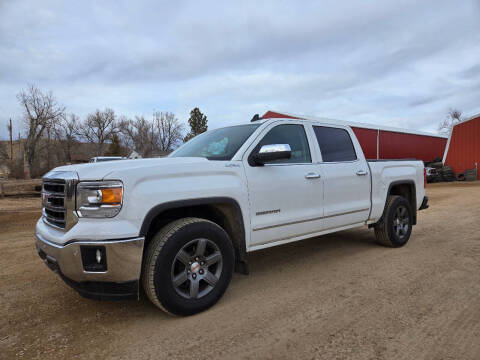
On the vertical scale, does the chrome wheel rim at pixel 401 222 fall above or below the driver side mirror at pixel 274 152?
below

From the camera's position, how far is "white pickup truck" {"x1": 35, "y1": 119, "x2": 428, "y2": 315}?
2.51m

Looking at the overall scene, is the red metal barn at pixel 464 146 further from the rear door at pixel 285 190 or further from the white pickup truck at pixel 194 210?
the rear door at pixel 285 190

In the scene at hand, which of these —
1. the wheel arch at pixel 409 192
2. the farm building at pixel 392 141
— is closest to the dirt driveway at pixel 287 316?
the wheel arch at pixel 409 192

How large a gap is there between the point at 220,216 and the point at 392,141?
26980 millimetres

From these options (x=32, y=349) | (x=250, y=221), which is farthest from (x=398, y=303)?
(x=32, y=349)

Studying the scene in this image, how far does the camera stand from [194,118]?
5972 cm

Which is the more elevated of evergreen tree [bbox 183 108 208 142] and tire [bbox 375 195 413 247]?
evergreen tree [bbox 183 108 208 142]

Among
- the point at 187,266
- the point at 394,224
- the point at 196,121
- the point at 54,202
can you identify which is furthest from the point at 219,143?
the point at 196,121

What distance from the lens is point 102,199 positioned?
250cm

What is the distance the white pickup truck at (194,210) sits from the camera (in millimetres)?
2506

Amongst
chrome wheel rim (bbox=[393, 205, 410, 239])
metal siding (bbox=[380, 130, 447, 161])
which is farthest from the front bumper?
metal siding (bbox=[380, 130, 447, 161])

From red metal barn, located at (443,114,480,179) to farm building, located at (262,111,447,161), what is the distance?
12.7ft

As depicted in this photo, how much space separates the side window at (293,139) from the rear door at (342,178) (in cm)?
25

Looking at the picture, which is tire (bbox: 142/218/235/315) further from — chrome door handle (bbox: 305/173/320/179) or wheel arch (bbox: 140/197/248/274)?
chrome door handle (bbox: 305/173/320/179)
